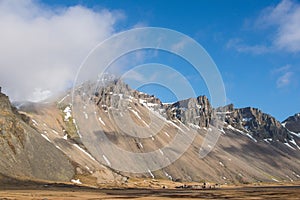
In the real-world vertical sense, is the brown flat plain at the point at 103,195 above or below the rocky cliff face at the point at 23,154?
below

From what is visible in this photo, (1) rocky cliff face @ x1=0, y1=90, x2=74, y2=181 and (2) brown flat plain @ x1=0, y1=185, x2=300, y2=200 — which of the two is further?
(1) rocky cliff face @ x1=0, y1=90, x2=74, y2=181

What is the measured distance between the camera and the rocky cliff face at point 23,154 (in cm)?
13062

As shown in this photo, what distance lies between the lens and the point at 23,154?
137 meters

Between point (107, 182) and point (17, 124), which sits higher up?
point (17, 124)

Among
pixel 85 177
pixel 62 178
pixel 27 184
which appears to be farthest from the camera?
pixel 85 177

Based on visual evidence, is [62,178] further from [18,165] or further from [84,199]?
[84,199]

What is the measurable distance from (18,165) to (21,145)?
9417 mm

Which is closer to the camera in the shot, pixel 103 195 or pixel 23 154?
pixel 103 195

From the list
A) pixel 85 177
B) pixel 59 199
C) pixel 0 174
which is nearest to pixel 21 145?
pixel 0 174

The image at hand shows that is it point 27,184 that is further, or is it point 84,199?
point 27,184

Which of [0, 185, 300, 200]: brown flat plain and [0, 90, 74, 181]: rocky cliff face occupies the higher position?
[0, 90, 74, 181]: rocky cliff face

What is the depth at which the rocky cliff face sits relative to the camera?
131 m

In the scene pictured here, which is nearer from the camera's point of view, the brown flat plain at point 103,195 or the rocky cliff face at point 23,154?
the brown flat plain at point 103,195

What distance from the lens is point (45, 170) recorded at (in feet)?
474
